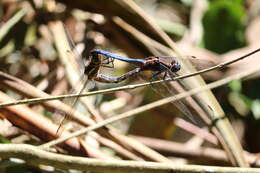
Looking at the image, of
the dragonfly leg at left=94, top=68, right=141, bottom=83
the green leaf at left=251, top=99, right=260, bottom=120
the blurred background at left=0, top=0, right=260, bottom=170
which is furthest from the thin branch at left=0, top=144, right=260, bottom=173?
the green leaf at left=251, top=99, right=260, bottom=120

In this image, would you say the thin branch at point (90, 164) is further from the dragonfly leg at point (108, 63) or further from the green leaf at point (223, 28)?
the green leaf at point (223, 28)

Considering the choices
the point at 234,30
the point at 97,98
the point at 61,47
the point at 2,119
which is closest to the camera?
the point at 2,119

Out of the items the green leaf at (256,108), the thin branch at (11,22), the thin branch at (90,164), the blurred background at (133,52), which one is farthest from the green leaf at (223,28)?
the thin branch at (90,164)

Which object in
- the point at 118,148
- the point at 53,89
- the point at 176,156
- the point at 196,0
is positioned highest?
the point at 196,0

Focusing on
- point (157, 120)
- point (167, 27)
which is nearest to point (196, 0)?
point (167, 27)

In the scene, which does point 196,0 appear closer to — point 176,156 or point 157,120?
point 157,120

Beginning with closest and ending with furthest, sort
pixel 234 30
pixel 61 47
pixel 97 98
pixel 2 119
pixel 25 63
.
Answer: pixel 2 119 < pixel 61 47 < pixel 97 98 < pixel 25 63 < pixel 234 30
